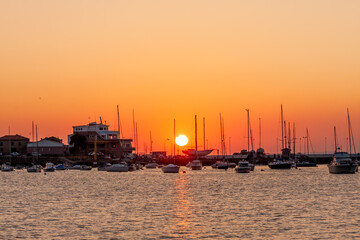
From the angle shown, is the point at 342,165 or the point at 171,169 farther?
the point at 171,169

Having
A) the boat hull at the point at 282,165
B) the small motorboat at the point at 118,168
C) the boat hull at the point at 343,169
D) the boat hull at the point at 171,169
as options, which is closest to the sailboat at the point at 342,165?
the boat hull at the point at 343,169

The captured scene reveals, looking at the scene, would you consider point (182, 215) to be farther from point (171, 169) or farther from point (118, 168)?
point (118, 168)

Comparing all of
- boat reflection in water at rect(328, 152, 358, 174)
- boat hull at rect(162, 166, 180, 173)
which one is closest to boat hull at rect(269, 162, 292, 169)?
boat hull at rect(162, 166, 180, 173)

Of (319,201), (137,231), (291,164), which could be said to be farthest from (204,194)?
(291,164)

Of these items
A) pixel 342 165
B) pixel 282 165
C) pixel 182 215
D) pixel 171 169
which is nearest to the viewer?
pixel 182 215

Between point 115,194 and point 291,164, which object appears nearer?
point 115,194

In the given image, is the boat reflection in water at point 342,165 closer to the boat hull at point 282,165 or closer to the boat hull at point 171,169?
the boat hull at point 282,165

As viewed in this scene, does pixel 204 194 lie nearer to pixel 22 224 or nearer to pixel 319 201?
pixel 319 201

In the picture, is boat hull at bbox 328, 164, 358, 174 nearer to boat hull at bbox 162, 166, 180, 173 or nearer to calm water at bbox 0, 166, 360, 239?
boat hull at bbox 162, 166, 180, 173

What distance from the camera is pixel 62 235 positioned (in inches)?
1743

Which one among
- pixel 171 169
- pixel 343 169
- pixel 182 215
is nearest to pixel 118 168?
pixel 171 169

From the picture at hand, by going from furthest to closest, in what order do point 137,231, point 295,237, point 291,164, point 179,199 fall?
point 291,164 < point 179,199 < point 137,231 < point 295,237

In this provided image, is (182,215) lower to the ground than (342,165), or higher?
lower

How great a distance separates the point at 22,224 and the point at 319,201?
111ft
